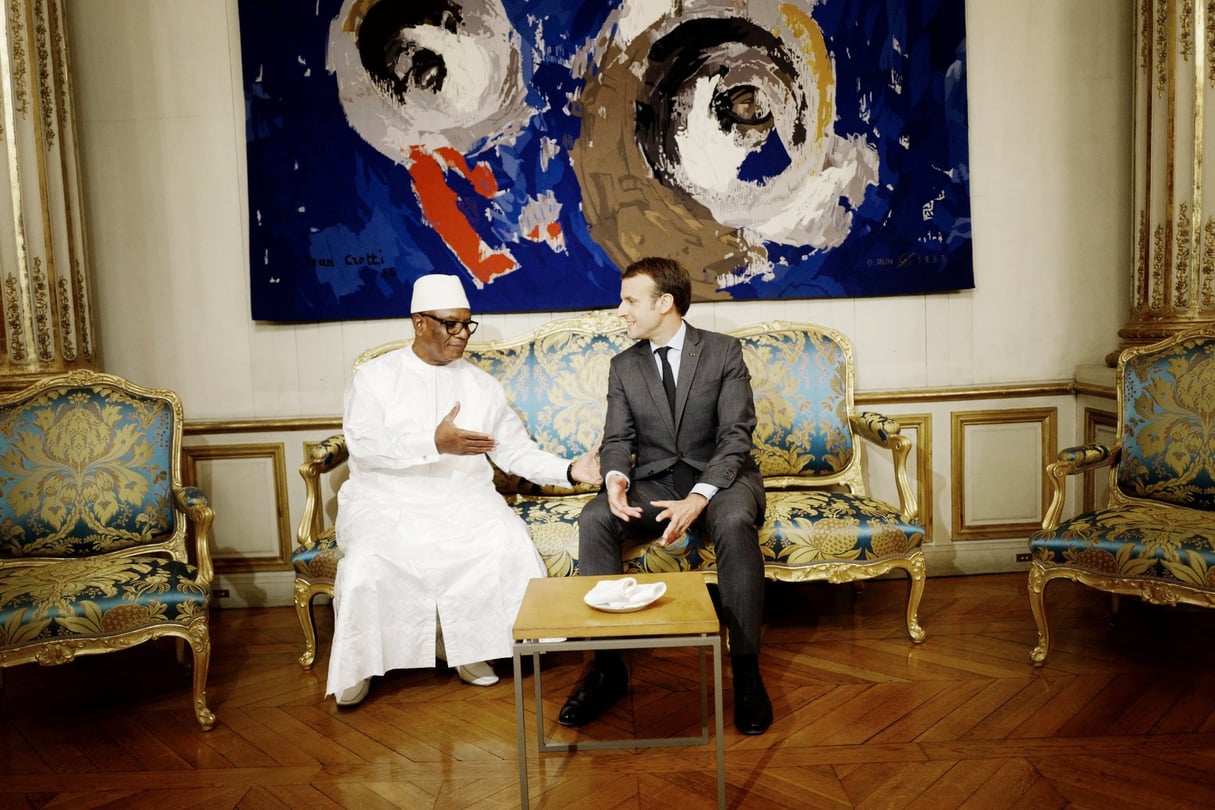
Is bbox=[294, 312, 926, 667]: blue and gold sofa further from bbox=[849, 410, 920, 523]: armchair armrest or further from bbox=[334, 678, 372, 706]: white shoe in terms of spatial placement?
bbox=[334, 678, 372, 706]: white shoe

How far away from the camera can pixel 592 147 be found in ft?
11.9

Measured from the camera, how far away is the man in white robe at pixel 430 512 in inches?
108

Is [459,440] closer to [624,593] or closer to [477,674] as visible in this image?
[477,674]

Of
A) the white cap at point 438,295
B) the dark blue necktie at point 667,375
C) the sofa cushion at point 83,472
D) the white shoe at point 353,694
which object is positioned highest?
the white cap at point 438,295

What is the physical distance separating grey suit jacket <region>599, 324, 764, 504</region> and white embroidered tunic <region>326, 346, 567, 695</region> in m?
0.29

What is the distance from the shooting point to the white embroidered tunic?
108 inches

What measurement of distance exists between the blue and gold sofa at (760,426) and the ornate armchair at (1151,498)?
1.53 feet

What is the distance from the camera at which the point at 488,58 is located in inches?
141

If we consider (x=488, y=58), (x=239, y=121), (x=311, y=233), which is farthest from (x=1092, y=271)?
(x=239, y=121)

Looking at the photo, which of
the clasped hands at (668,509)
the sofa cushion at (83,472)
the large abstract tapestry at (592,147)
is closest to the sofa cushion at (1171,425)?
the large abstract tapestry at (592,147)

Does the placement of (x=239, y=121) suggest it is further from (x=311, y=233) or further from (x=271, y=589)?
(x=271, y=589)

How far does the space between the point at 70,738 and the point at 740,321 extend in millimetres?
2815

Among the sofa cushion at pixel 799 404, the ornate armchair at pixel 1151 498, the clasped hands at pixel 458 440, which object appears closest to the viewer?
the ornate armchair at pixel 1151 498

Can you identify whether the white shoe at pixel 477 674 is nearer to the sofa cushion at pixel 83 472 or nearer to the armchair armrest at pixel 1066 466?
the sofa cushion at pixel 83 472
